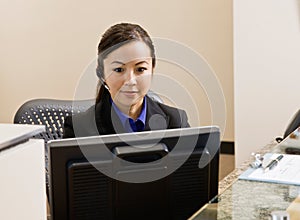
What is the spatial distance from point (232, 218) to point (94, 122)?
767 mm

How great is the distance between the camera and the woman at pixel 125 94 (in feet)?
5.51

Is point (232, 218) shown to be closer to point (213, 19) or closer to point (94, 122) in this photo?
point (94, 122)

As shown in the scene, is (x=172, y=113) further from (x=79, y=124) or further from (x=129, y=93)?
(x=79, y=124)

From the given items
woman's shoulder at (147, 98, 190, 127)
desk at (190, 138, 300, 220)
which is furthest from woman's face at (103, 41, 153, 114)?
desk at (190, 138, 300, 220)

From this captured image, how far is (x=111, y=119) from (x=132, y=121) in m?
0.09

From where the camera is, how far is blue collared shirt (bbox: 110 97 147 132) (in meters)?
1.70

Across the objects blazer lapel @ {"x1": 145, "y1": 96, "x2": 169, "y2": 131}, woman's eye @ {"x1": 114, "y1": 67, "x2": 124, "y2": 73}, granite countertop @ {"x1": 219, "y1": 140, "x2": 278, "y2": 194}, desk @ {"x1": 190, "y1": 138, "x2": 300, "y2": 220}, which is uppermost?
woman's eye @ {"x1": 114, "y1": 67, "x2": 124, "y2": 73}

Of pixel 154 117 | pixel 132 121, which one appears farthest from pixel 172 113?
pixel 132 121

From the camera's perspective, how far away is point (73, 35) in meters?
3.55

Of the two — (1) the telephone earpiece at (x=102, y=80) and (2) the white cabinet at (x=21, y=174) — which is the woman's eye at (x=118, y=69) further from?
(2) the white cabinet at (x=21, y=174)

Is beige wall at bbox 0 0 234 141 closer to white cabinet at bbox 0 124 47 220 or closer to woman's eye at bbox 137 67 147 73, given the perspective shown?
woman's eye at bbox 137 67 147 73

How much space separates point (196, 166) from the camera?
118cm

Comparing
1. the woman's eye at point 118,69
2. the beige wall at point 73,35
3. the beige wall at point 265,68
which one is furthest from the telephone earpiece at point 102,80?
the beige wall at point 73,35

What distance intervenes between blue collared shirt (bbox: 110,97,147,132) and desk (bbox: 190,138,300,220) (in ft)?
1.55
